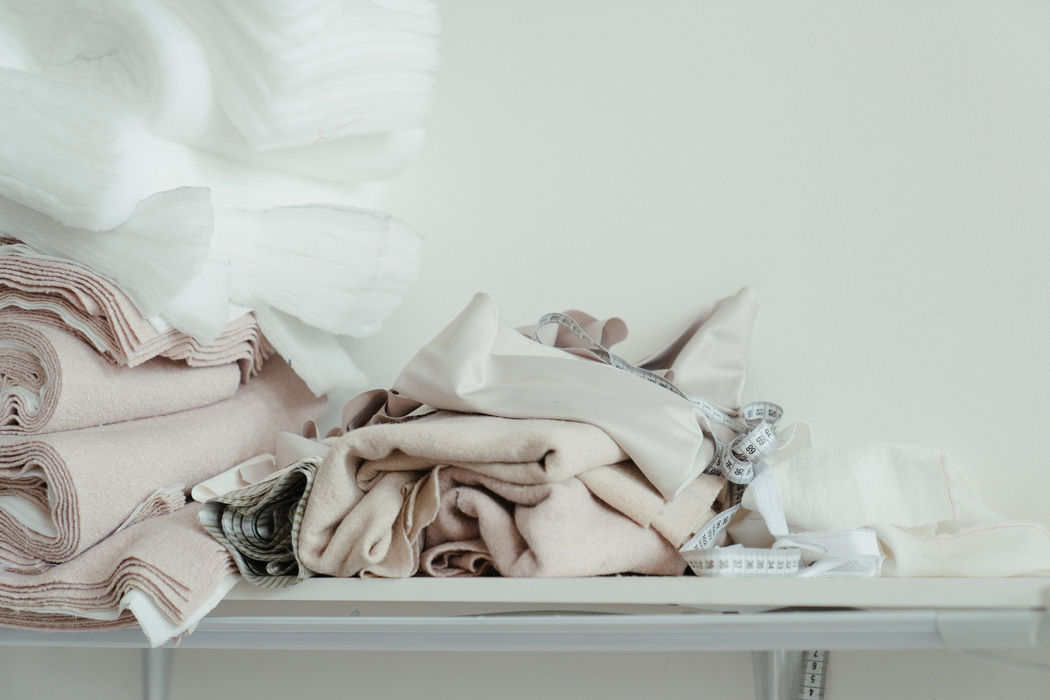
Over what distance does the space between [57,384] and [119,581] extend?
0.17m

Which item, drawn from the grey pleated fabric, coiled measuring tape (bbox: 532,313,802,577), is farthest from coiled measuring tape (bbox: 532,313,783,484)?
the grey pleated fabric

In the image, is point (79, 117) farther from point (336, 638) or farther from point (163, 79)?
point (336, 638)

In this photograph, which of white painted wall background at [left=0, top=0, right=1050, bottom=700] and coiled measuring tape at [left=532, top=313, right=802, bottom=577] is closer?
coiled measuring tape at [left=532, top=313, right=802, bottom=577]

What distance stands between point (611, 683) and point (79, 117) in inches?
27.8

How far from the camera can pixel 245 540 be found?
0.53m

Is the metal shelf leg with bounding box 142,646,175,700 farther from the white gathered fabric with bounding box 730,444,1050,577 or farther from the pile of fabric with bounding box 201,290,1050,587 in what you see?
the white gathered fabric with bounding box 730,444,1050,577

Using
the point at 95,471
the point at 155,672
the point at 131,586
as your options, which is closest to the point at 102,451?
the point at 95,471

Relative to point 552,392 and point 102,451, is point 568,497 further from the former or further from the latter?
point 102,451

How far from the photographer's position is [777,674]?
706 millimetres

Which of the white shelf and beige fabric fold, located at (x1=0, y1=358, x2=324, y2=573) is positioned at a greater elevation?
beige fabric fold, located at (x1=0, y1=358, x2=324, y2=573)

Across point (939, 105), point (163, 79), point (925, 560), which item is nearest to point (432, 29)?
point (163, 79)

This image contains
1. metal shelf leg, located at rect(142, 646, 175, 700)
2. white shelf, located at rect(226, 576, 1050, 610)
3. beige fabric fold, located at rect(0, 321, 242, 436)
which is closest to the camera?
white shelf, located at rect(226, 576, 1050, 610)

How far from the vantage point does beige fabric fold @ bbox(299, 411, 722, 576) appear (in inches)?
19.0

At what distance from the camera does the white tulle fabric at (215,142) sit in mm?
575
